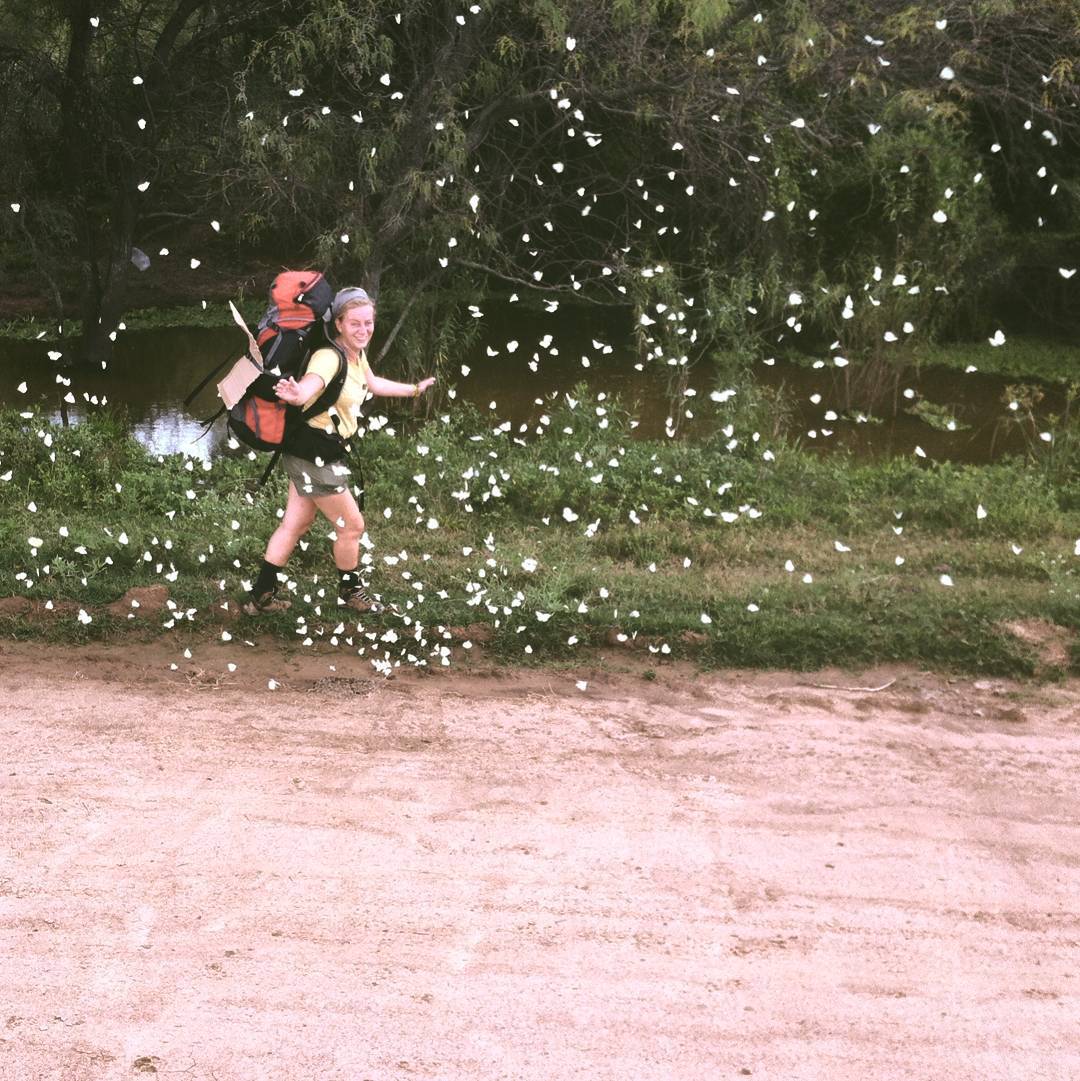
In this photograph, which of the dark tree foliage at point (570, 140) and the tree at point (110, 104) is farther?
the tree at point (110, 104)

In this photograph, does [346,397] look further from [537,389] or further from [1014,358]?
[1014,358]

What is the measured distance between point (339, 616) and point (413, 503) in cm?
161

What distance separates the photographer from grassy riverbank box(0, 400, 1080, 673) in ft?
20.5

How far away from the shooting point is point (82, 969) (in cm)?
380

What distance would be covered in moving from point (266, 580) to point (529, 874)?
7.89 ft

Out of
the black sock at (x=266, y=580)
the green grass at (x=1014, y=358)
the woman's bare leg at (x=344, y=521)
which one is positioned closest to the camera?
the woman's bare leg at (x=344, y=521)

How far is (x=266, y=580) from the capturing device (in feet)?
20.6

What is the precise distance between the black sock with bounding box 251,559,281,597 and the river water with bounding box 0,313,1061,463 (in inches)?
126

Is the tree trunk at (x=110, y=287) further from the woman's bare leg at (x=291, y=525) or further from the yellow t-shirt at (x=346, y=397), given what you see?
the yellow t-shirt at (x=346, y=397)

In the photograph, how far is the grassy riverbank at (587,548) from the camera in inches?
247

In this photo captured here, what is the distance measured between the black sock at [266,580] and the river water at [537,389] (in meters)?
3.19

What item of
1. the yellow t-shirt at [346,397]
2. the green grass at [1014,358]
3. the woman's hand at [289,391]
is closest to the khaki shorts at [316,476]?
the yellow t-shirt at [346,397]

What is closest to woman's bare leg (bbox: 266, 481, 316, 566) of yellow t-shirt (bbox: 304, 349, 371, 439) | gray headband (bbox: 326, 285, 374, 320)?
yellow t-shirt (bbox: 304, 349, 371, 439)

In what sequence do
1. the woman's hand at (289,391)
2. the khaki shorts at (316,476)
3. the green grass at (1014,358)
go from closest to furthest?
the woman's hand at (289,391)
the khaki shorts at (316,476)
the green grass at (1014,358)
